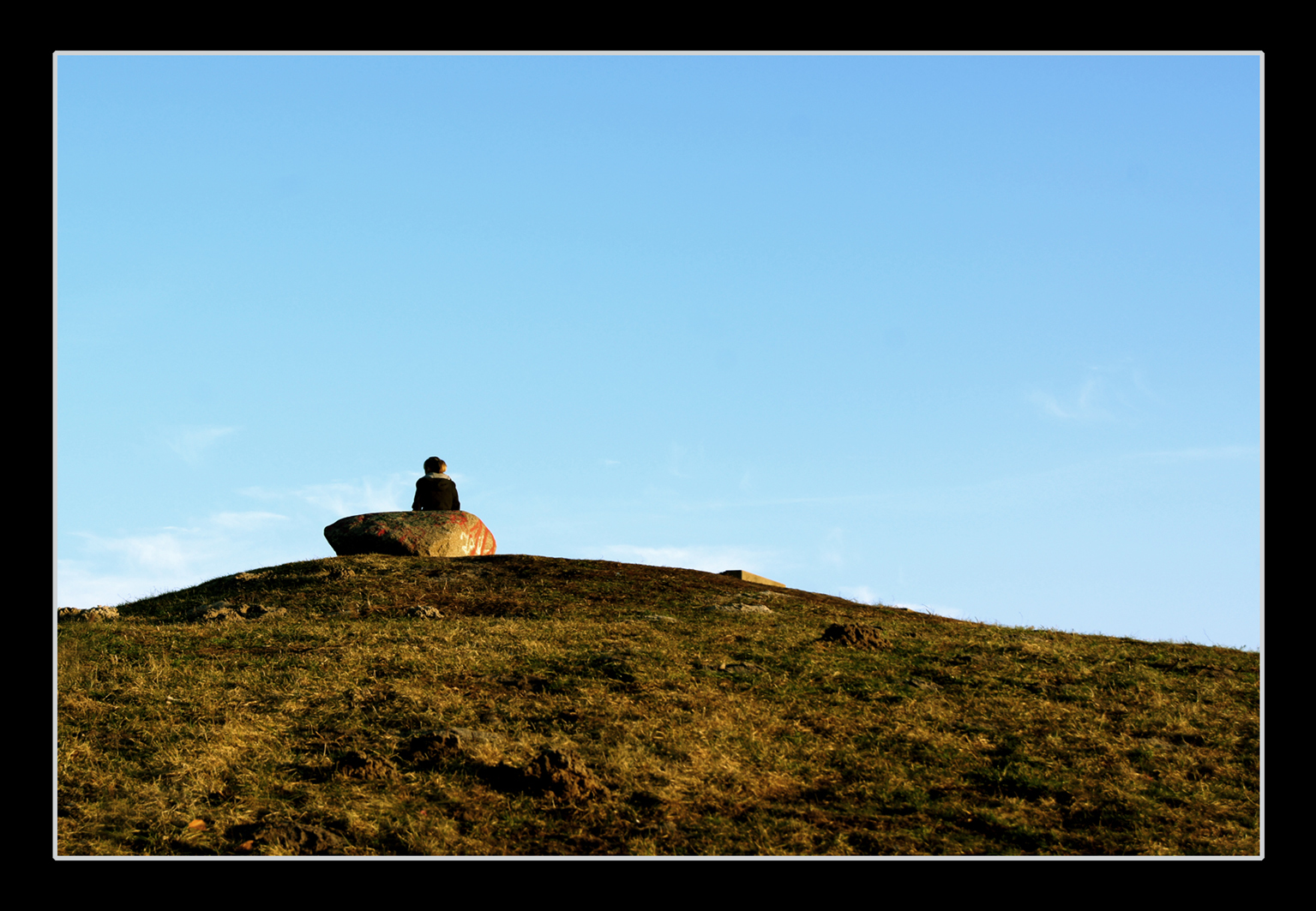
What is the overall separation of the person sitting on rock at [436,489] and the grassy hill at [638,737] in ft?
17.9

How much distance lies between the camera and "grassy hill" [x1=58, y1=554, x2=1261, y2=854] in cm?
882

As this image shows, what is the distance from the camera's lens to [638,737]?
10.7 meters

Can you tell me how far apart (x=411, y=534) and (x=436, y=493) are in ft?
3.70

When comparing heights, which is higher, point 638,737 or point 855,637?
point 855,637

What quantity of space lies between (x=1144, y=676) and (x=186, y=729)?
10529 mm

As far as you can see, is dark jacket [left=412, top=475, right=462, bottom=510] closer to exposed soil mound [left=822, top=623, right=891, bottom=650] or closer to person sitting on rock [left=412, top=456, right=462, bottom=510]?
person sitting on rock [left=412, top=456, right=462, bottom=510]

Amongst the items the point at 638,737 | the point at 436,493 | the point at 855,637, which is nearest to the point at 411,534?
the point at 436,493

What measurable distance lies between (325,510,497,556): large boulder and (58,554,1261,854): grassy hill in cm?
441

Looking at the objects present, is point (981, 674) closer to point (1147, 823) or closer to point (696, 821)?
point (1147, 823)

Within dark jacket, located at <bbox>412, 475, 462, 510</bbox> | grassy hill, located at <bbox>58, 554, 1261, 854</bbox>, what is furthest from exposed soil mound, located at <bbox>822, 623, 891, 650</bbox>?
dark jacket, located at <bbox>412, 475, 462, 510</bbox>

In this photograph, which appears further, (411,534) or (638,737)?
A: (411,534)

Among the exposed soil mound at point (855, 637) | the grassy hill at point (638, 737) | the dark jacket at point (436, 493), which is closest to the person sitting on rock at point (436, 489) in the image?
the dark jacket at point (436, 493)

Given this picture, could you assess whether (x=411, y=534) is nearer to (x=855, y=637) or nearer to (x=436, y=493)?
(x=436, y=493)

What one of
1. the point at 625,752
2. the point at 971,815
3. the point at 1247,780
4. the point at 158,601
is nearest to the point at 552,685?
the point at 625,752
